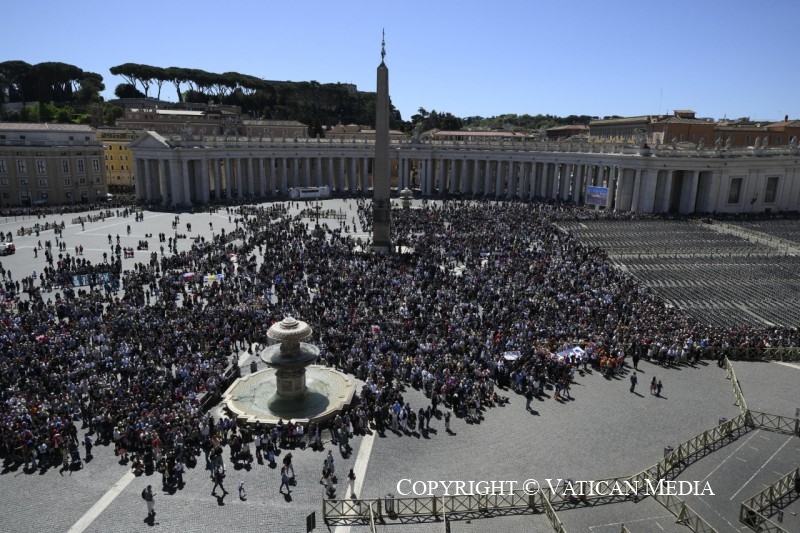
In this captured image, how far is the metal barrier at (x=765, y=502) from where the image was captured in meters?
11.6

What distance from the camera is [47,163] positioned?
6028cm

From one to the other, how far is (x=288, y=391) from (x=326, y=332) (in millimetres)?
5101

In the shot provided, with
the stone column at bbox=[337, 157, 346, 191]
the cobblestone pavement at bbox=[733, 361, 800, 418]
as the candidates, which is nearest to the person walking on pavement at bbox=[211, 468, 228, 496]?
the cobblestone pavement at bbox=[733, 361, 800, 418]

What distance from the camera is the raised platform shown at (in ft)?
55.1

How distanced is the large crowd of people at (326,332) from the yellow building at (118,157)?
1615 inches

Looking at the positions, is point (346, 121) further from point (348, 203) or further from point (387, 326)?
point (387, 326)

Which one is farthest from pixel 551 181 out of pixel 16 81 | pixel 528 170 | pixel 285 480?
pixel 16 81

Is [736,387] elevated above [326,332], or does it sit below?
below

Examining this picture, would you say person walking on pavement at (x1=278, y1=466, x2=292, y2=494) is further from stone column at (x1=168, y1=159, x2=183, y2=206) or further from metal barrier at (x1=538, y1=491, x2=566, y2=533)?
Answer: stone column at (x1=168, y1=159, x2=183, y2=206)

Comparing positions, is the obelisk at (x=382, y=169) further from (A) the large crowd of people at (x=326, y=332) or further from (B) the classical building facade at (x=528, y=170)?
(B) the classical building facade at (x=528, y=170)

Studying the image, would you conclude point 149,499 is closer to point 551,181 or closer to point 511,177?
point 551,181

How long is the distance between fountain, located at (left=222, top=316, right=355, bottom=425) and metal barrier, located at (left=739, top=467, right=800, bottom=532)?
35.9 feet

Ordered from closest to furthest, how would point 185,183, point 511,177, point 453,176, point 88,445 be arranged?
point 88,445 < point 185,183 < point 511,177 < point 453,176
